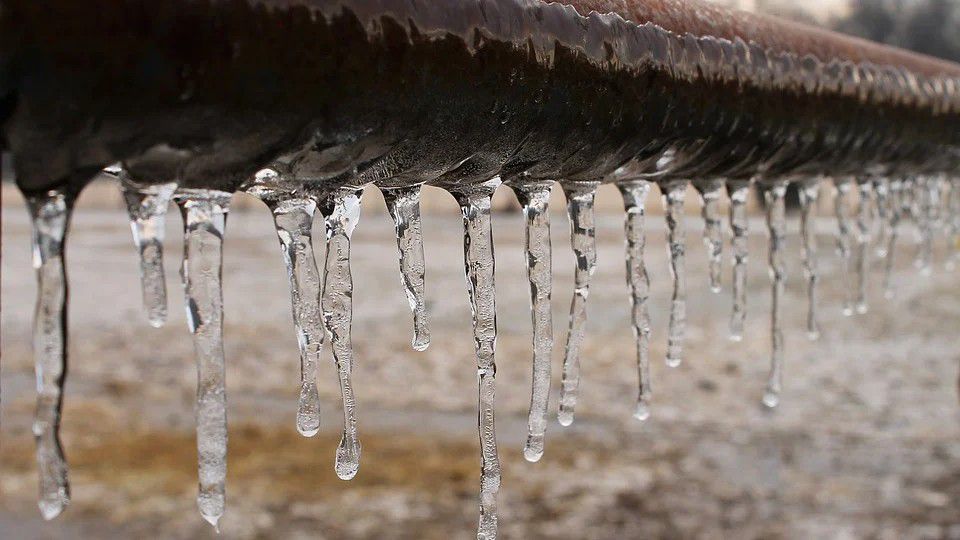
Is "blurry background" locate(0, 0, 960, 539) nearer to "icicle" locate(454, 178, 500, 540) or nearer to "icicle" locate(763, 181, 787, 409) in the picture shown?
"icicle" locate(763, 181, 787, 409)

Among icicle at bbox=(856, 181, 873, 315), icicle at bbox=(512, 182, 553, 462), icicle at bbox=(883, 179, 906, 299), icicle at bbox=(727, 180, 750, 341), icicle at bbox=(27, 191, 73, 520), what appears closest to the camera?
icicle at bbox=(27, 191, 73, 520)

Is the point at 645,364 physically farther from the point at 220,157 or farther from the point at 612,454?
the point at 612,454

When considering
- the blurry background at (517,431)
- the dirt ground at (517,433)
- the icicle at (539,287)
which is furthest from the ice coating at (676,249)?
the dirt ground at (517,433)

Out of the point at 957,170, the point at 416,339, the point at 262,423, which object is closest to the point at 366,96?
the point at 416,339

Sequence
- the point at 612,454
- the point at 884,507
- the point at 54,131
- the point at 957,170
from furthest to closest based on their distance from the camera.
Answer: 1. the point at 612,454
2. the point at 884,507
3. the point at 957,170
4. the point at 54,131

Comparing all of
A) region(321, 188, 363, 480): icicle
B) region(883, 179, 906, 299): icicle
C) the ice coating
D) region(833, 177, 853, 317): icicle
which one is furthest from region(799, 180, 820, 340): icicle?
region(321, 188, 363, 480): icicle

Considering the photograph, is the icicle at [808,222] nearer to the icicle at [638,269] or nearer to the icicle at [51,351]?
the icicle at [638,269]
